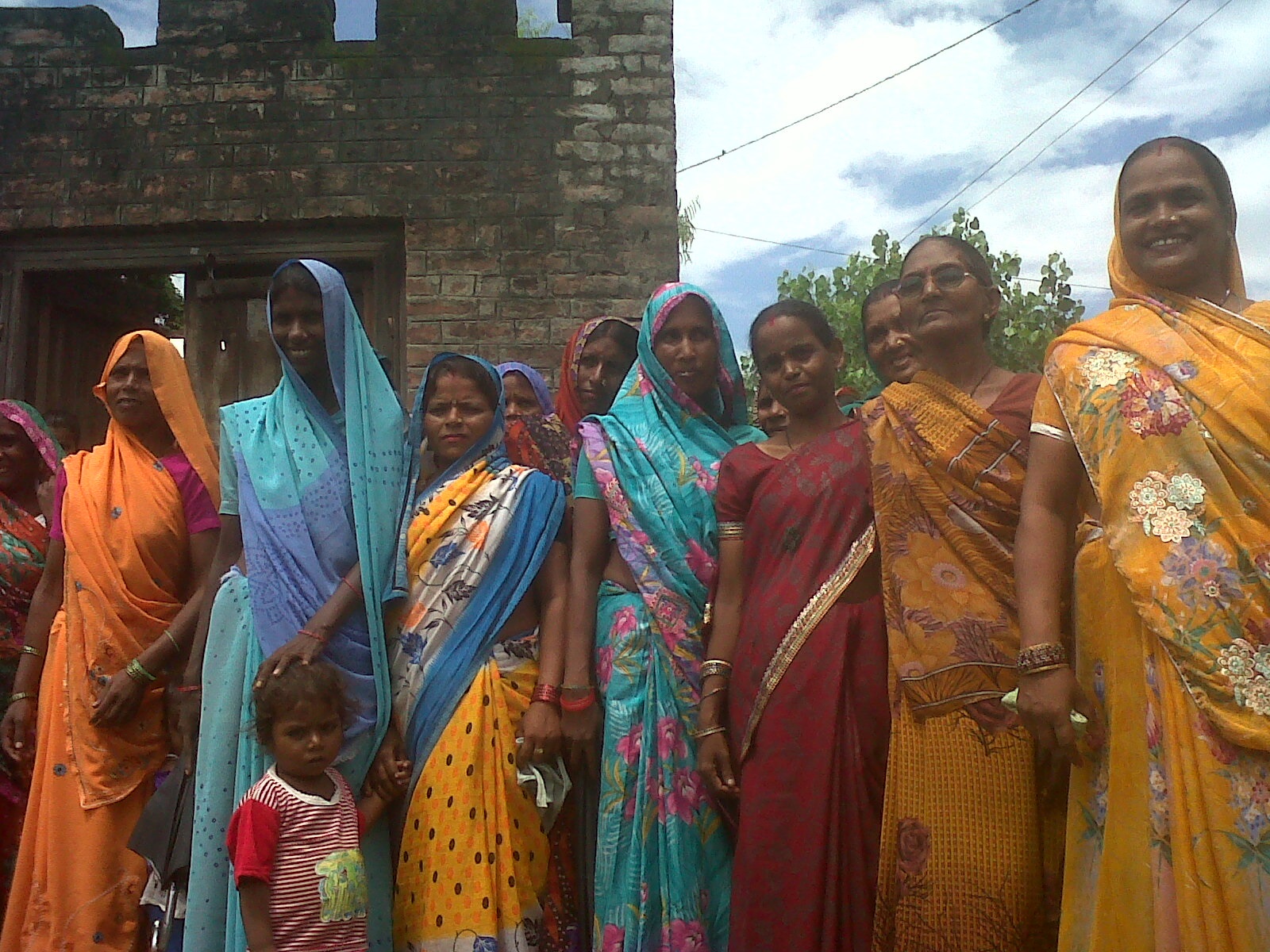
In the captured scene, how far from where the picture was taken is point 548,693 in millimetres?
2705

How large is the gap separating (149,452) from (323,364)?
0.88 m

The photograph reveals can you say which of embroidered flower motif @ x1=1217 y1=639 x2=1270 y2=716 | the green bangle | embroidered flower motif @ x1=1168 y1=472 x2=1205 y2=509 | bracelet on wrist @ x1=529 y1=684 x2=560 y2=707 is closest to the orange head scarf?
the green bangle

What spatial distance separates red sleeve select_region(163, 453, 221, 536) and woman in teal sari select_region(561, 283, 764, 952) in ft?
4.13

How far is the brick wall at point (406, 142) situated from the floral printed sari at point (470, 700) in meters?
2.42

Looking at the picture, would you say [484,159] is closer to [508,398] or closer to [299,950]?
[508,398]

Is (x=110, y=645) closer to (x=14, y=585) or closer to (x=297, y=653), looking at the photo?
(x=14, y=585)

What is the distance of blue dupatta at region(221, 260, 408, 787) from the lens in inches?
107

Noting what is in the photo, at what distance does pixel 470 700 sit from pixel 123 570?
1.36 m

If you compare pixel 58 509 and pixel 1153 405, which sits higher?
pixel 1153 405

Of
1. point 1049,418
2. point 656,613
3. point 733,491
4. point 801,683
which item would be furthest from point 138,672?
point 1049,418

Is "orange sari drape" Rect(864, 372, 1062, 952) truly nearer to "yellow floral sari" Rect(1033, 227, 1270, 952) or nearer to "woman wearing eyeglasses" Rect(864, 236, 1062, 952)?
"woman wearing eyeglasses" Rect(864, 236, 1062, 952)

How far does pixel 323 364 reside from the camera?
304 cm

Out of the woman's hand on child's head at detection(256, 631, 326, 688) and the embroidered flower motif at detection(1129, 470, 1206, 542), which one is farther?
the woman's hand on child's head at detection(256, 631, 326, 688)

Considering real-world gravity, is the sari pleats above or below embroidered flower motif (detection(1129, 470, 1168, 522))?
below
